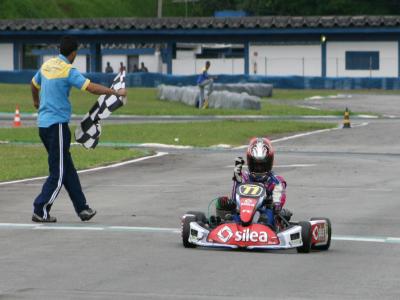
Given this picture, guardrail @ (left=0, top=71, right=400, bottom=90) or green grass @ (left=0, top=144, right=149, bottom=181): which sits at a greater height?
guardrail @ (left=0, top=71, right=400, bottom=90)

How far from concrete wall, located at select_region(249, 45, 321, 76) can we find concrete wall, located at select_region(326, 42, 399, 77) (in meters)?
0.76

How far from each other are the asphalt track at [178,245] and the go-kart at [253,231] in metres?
0.11

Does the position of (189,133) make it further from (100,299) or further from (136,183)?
(100,299)

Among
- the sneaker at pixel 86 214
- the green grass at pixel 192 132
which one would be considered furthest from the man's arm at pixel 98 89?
the green grass at pixel 192 132

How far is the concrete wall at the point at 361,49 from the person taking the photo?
69.4 metres

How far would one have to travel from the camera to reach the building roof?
69125 mm

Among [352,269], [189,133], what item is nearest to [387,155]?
[189,133]

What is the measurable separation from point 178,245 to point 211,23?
2389 inches

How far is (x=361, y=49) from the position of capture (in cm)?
7025

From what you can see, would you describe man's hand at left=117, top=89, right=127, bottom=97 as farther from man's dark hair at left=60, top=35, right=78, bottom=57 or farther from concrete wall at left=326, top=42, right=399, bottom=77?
concrete wall at left=326, top=42, right=399, bottom=77

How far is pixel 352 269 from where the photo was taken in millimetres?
9320

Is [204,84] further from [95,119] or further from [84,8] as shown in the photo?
[84,8]

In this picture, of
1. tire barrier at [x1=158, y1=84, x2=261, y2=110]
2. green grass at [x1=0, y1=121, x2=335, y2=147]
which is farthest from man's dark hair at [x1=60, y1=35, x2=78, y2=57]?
tire barrier at [x1=158, y1=84, x2=261, y2=110]

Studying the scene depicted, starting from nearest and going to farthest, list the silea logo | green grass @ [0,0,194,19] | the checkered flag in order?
Answer: 1. the silea logo
2. the checkered flag
3. green grass @ [0,0,194,19]
